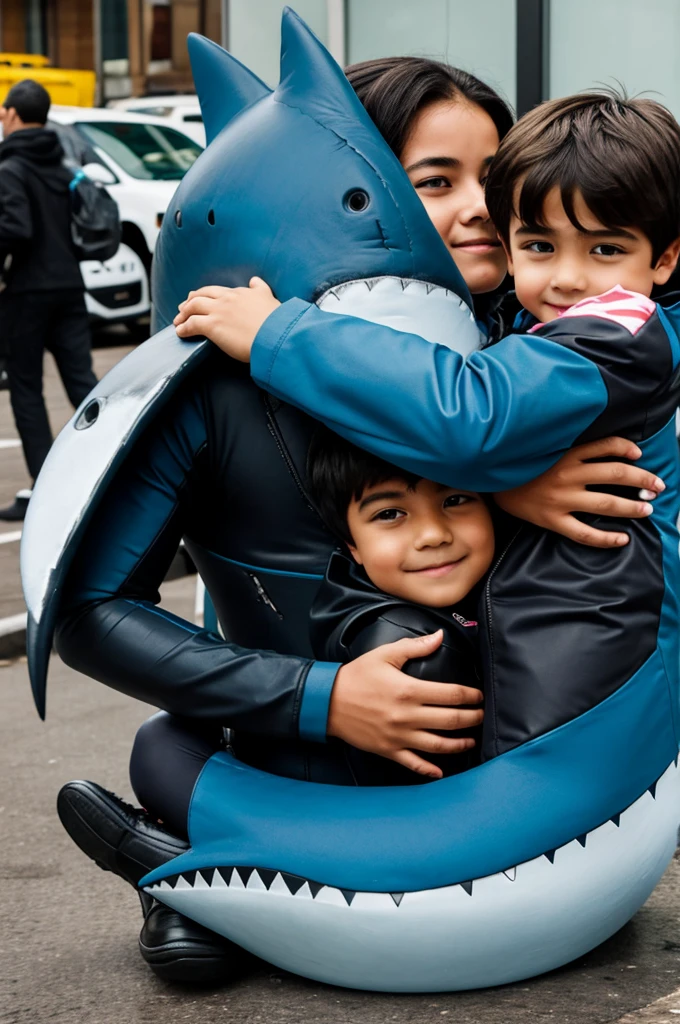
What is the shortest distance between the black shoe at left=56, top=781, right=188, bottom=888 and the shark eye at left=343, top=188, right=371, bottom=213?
1074 mm

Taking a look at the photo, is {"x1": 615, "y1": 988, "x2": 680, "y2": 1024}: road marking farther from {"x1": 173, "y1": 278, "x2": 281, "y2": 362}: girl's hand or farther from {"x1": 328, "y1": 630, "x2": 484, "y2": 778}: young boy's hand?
{"x1": 173, "y1": 278, "x2": 281, "y2": 362}: girl's hand

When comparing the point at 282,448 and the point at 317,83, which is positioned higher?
the point at 317,83

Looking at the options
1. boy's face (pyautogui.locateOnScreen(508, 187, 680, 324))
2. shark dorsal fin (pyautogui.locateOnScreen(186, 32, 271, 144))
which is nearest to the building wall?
shark dorsal fin (pyautogui.locateOnScreen(186, 32, 271, 144))

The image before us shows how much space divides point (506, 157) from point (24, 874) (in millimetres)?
1930

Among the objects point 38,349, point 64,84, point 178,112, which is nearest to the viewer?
point 38,349

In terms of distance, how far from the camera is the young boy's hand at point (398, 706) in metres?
2.35

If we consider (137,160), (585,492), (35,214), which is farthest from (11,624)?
(137,160)

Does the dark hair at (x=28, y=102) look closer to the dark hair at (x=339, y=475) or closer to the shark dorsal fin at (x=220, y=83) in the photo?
the shark dorsal fin at (x=220, y=83)

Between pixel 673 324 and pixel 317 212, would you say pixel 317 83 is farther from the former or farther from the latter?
pixel 673 324

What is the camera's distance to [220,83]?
9.14 ft

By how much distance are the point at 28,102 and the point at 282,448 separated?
17.1 feet

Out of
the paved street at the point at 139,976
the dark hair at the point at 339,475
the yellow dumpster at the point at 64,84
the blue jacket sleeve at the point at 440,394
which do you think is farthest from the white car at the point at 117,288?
the blue jacket sleeve at the point at 440,394

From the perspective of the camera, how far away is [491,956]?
240 centimetres

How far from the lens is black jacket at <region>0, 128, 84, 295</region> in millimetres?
7207
